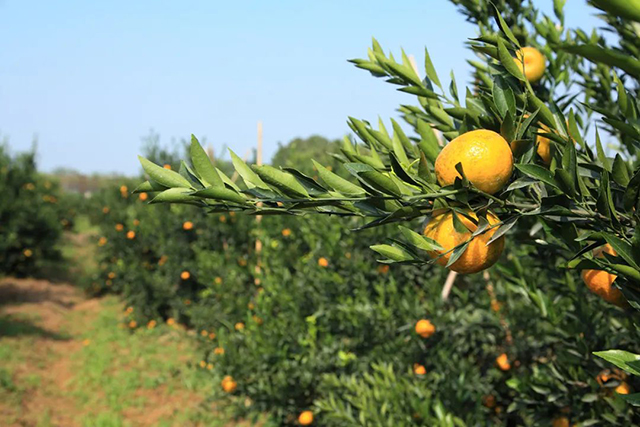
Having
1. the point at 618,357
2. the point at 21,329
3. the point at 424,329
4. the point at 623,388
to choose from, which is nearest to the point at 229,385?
the point at 424,329

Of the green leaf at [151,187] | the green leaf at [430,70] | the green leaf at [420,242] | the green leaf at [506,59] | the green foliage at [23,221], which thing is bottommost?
the green foliage at [23,221]

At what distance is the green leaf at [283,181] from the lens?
2.42 ft

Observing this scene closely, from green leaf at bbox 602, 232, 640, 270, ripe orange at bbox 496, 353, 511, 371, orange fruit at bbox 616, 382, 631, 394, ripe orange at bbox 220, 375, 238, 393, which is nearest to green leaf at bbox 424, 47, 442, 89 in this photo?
green leaf at bbox 602, 232, 640, 270

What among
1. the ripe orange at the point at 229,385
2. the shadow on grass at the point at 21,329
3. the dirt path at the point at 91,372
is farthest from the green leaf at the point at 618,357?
the shadow on grass at the point at 21,329

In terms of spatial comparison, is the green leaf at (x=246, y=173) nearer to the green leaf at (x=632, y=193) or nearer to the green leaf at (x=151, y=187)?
the green leaf at (x=151, y=187)

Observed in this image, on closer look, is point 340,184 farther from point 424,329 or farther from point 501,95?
point 424,329

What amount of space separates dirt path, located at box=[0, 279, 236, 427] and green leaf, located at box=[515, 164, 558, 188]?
4838mm

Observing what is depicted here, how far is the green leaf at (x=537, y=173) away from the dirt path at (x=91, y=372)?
4.84 meters

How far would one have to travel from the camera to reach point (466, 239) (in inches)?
31.1

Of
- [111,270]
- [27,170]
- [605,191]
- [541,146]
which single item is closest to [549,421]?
[541,146]

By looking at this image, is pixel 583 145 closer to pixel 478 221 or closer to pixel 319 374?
pixel 478 221

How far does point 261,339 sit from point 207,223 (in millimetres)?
2647

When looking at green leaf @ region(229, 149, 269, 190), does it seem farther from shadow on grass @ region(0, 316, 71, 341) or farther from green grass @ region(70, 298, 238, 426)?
shadow on grass @ region(0, 316, 71, 341)

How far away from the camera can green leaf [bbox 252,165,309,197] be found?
29.1 inches
